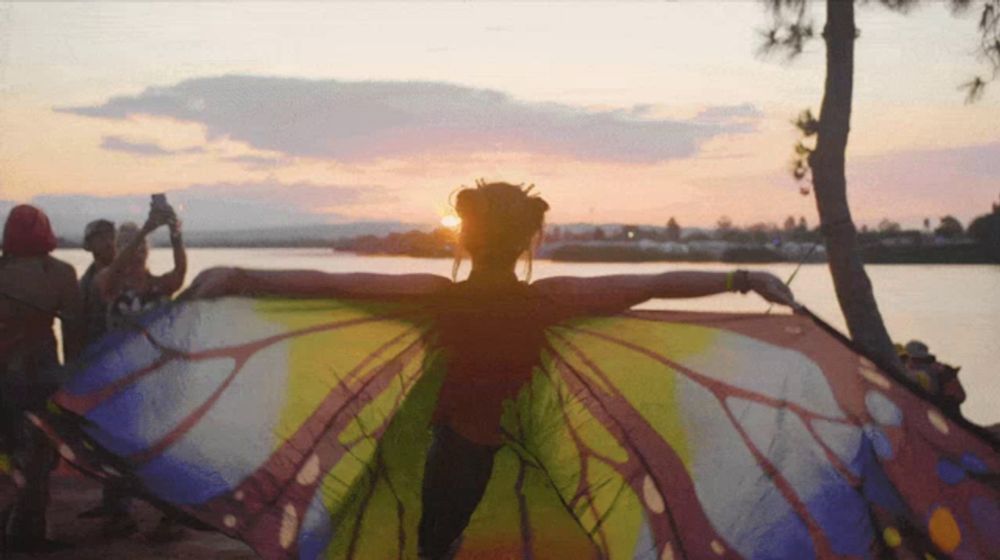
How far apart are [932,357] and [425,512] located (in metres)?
6.20

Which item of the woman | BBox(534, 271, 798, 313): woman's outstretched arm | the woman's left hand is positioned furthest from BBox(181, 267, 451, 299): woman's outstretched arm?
the woman's left hand

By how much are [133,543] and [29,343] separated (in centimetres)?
150

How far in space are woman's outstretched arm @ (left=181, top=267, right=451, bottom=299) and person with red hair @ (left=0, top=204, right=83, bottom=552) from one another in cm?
290

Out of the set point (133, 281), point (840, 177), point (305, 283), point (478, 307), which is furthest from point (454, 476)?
point (840, 177)

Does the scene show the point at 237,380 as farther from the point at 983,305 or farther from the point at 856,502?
the point at 983,305

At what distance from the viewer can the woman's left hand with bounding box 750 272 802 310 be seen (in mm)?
4070

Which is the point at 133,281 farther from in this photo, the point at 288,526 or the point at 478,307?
the point at 478,307

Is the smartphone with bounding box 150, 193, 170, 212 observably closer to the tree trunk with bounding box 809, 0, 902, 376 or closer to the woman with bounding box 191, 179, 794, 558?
the woman with bounding box 191, 179, 794, 558

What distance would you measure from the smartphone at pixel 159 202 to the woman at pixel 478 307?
2950mm

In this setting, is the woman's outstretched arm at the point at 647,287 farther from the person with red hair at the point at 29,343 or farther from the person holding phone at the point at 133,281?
the person with red hair at the point at 29,343

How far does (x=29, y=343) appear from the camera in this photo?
6.73 m

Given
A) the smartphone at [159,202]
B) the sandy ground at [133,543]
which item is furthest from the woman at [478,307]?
the sandy ground at [133,543]

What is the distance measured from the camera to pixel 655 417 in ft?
14.5

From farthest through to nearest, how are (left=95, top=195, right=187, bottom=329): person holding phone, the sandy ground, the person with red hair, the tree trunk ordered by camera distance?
the tree trunk → (left=95, top=195, right=187, bottom=329): person holding phone → the sandy ground → the person with red hair
